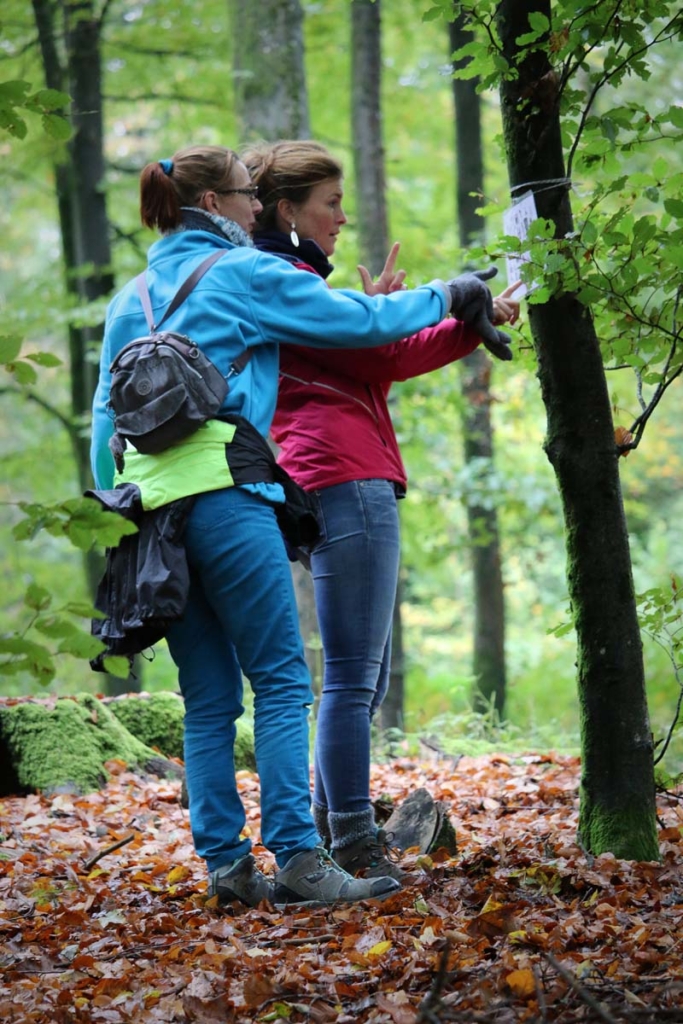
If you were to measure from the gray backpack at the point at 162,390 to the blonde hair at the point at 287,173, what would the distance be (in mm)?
761

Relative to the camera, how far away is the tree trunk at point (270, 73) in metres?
6.45

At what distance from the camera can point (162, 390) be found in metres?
2.88

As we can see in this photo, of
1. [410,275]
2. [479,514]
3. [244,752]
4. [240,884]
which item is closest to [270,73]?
[410,275]

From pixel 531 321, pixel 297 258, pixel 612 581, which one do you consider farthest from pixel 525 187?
pixel 612 581

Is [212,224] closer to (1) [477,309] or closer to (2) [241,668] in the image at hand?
(1) [477,309]

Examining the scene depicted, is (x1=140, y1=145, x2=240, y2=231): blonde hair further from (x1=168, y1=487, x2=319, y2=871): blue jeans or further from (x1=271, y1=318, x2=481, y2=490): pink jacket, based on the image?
(x1=168, y1=487, x2=319, y2=871): blue jeans

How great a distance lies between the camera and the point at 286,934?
272 cm

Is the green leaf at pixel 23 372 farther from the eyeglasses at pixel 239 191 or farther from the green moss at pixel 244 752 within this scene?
the green moss at pixel 244 752

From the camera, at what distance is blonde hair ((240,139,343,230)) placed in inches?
136

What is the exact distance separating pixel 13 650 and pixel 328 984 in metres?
1.06

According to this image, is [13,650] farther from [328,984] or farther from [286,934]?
[286,934]

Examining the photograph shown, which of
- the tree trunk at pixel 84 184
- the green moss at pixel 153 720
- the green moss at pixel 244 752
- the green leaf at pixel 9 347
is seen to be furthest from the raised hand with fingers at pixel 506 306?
the tree trunk at pixel 84 184

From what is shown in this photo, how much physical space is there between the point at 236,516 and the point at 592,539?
1.10 m

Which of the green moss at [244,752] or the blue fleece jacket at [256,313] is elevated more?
the blue fleece jacket at [256,313]
